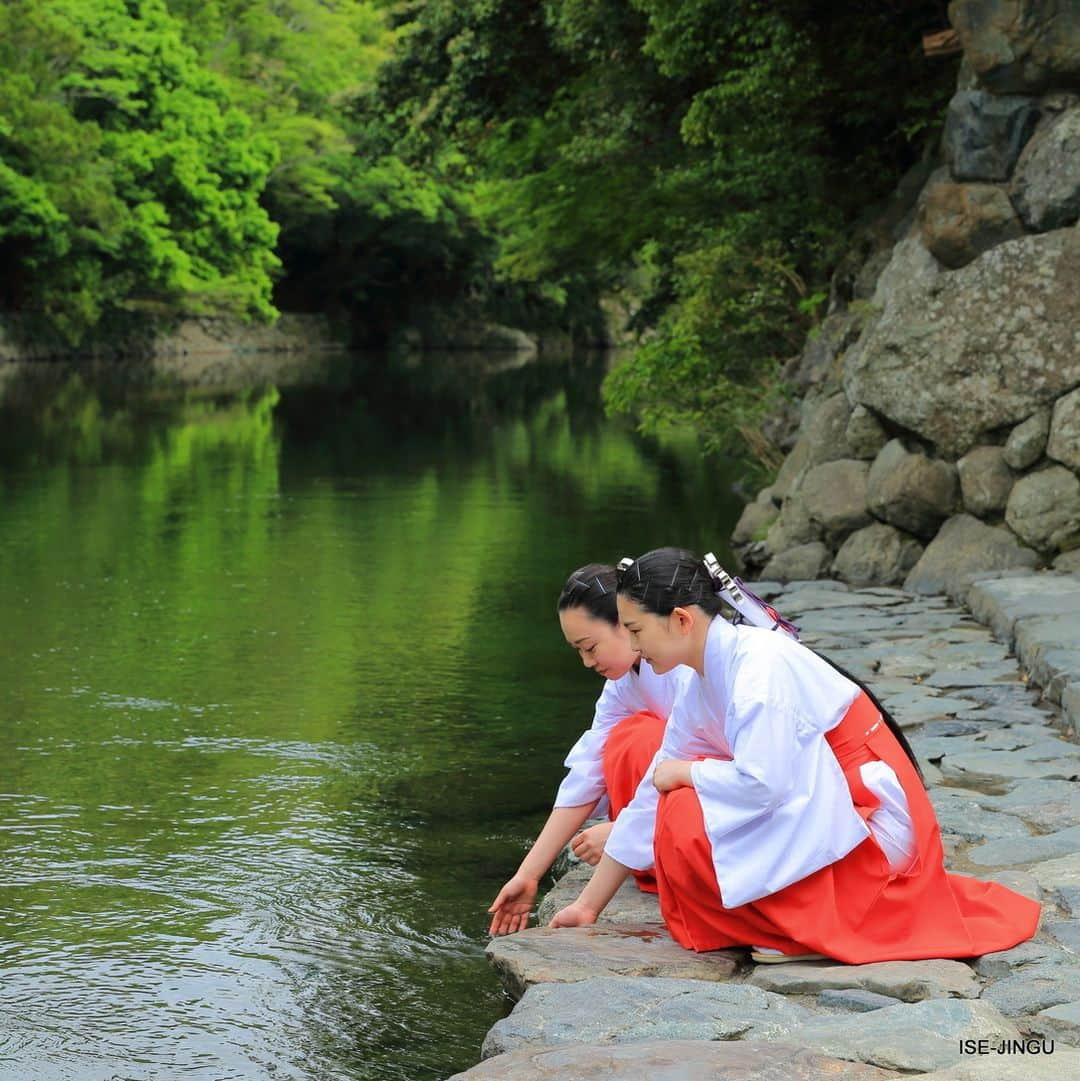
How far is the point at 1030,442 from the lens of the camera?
999cm

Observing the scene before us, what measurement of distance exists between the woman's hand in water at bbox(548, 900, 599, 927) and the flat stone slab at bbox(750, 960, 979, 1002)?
563 mm

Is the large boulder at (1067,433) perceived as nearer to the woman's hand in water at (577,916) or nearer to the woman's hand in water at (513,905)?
the woman's hand in water at (513,905)

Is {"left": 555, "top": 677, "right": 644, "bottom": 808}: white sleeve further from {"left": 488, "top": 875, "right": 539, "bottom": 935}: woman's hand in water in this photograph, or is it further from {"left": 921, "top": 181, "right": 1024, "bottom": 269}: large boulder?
{"left": 921, "top": 181, "right": 1024, "bottom": 269}: large boulder

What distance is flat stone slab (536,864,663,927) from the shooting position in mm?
4695

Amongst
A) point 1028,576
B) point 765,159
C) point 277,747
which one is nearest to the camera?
point 277,747

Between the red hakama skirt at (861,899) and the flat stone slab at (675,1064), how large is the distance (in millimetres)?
531

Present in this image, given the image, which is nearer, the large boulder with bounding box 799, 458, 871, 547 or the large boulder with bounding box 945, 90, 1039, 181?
the large boulder with bounding box 945, 90, 1039, 181

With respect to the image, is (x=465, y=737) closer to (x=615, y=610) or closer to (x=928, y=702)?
(x=928, y=702)

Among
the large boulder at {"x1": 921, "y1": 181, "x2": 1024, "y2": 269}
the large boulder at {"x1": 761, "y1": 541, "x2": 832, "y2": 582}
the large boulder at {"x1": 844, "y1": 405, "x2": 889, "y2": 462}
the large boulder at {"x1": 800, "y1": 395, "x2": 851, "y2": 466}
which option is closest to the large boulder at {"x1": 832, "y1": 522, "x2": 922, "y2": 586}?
the large boulder at {"x1": 761, "y1": 541, "x2": 832, "y2": 582}

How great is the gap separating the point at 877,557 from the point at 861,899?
22.3 ft

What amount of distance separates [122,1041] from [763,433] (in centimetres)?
1165

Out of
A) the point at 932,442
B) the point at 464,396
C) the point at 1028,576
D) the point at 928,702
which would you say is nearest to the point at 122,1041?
the point at 928,702

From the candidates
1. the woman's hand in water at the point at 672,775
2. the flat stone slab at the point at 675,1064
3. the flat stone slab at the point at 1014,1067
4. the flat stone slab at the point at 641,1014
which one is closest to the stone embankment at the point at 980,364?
the woman's hand in water at the point at 672,775

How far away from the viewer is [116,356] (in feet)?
159
